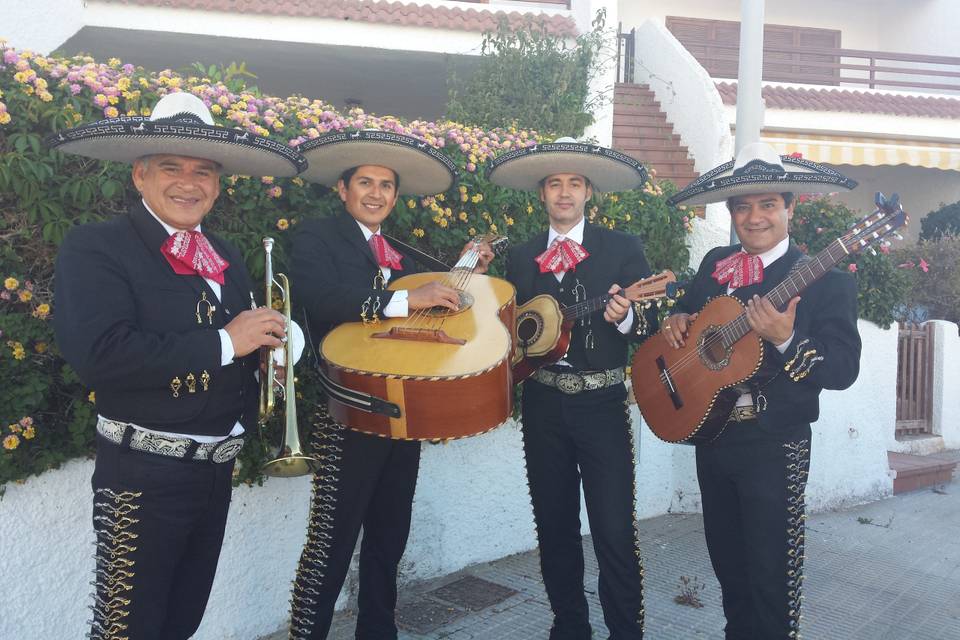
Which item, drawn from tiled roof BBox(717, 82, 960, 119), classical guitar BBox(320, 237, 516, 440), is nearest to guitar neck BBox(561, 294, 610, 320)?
classical guitar BBox(320, 237, 516, 440)

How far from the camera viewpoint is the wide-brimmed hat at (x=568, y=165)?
11.5ft

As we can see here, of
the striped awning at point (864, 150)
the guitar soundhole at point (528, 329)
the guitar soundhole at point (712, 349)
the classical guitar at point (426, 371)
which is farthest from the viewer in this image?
the striped awning at point (864, 150)

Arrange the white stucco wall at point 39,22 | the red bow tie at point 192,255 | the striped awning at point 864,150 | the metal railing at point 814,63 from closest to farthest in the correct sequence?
1. the red bow tie at point 192,255
2. the white stucco wall at point 39,22
3. the striped awning at point 864,150
4. the metal railing at point 814,63

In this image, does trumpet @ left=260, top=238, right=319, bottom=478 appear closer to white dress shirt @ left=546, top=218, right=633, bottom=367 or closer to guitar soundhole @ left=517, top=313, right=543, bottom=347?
guitar soundhole @ left=517, top=313, right=543, bottom=347

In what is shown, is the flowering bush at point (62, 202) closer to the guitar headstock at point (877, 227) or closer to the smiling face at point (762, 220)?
the smiling face at point (762, 220)

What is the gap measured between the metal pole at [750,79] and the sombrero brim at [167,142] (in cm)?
361

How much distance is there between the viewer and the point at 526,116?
8.31 metres

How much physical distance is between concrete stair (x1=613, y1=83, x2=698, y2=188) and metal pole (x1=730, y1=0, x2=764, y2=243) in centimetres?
436

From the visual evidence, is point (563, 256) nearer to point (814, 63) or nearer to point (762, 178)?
point (762, 178)

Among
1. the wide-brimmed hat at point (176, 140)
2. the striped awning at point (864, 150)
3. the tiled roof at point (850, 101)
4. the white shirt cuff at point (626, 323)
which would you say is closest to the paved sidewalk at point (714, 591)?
the white shirt cuff at point (626, 323)

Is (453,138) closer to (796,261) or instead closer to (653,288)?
(653,288)

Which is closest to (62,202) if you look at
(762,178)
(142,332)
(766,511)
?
(142,332)

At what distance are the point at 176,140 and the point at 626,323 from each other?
83.2 inches

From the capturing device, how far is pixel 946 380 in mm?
8562
